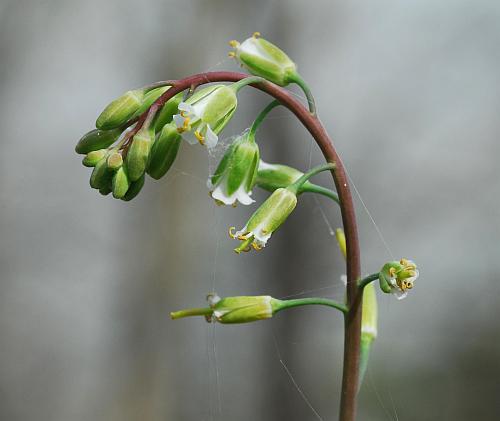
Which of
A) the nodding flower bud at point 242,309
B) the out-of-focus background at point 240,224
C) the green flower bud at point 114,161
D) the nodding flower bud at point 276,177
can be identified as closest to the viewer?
the green flower bud at point 114,161

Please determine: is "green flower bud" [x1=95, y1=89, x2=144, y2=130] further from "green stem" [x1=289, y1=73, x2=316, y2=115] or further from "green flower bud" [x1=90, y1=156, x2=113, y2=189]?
"green stem" [x1=289, y1=73, x2=316, y2=115]

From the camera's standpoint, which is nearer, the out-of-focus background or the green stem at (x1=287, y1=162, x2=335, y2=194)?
the green stem at (x1=287, y1=162, x2=335, y2=194)

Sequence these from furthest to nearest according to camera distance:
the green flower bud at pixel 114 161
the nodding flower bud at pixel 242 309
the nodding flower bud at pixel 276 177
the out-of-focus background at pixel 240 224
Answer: the out-of-focus background at pixel 240 224 < the nodding flower bud at pixel 276 177 < the nodding flower bud at pixel 242 309 < the green flower bud at pixel 114 161

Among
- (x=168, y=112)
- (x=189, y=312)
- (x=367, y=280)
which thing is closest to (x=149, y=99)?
(x=168, y=112)

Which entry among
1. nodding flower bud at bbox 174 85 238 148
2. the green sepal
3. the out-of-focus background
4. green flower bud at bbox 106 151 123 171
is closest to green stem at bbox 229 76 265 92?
nodding flower bud at bbox 174 85 238 148

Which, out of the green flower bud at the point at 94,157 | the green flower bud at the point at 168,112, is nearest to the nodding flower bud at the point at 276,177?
the green flower bud at the point at 168,112

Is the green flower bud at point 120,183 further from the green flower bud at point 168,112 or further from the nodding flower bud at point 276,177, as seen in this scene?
the nodding flower bud at point 276,177

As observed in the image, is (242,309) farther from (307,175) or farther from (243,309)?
(307,175)
